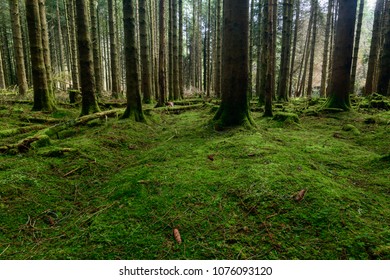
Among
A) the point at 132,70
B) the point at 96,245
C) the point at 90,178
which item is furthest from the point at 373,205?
the point at 132,70

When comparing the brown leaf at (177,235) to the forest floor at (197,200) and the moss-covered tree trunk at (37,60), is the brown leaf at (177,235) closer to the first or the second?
the forest floor at (197,200)

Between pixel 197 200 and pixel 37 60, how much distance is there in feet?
25.8

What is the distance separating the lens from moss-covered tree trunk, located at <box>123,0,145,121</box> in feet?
22.8

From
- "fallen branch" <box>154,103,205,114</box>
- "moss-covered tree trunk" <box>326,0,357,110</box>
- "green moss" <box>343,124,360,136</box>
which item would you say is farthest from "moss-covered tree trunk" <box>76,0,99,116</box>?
"moss-covered tree trunk" <box>326,0,357,110</box>

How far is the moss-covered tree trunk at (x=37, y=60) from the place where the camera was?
26.2 feet

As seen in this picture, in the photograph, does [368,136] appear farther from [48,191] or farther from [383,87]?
[383,87]

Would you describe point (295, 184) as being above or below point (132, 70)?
below

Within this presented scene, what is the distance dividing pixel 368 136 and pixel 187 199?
16.1 feet

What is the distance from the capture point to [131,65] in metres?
7.15

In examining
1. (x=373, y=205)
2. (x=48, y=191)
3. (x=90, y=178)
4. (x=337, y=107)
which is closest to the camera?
(x=373, y=205)

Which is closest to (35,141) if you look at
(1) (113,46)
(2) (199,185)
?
(2) (199,185)

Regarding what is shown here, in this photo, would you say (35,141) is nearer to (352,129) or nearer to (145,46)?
(145,46)

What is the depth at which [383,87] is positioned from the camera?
37.1 ft

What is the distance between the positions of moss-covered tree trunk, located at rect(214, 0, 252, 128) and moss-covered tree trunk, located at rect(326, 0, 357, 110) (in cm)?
447
